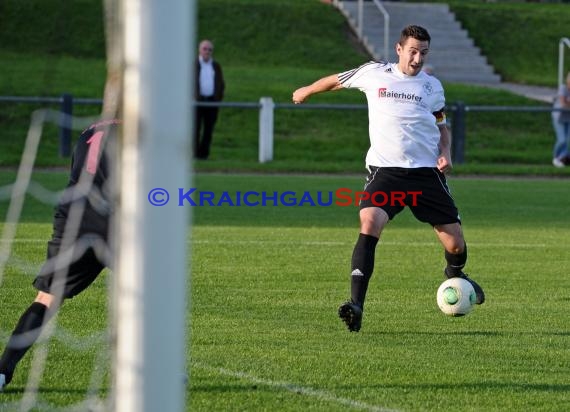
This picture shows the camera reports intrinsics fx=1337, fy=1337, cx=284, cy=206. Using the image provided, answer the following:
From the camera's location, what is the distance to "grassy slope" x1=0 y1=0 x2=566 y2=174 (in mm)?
26234

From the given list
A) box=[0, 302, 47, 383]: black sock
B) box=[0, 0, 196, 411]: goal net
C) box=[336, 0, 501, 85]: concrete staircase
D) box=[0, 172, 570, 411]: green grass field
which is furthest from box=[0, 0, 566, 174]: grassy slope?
box=[0, 0, 196, 411]: goal net

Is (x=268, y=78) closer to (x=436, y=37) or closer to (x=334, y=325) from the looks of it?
(x=436, y=37)

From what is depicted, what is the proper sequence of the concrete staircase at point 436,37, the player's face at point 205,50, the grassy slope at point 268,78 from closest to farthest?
the player's face at point 205,50 < the grassy slope at point 268,78 < the concrete staircase at point 436,37

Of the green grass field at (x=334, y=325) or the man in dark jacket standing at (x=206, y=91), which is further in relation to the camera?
A: the man in dark jacket standing at (x=206, y=91)

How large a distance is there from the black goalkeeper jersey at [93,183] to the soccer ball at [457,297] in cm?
315

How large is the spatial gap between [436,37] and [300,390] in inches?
1227

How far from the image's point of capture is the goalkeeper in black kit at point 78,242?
655 centimetres

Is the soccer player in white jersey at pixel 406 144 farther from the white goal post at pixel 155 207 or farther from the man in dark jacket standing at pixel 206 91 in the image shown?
the man in dark jacket standing at pixel 206 91

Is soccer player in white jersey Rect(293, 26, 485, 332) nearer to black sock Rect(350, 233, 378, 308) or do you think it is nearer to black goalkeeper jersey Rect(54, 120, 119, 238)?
black sock Rect(350, 233, 378, 308)

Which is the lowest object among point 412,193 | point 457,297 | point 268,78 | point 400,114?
point 457,297

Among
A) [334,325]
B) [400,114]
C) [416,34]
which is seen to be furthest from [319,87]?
[334,325]

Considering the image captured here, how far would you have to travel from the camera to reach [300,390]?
6.66 metres

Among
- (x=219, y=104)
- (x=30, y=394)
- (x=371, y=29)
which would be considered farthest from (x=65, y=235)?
(x=371, y=29)

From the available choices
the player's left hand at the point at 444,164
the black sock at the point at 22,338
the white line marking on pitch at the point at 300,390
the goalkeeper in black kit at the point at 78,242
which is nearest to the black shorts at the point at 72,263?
the goalkeeper in black kit at the point at 78,242
